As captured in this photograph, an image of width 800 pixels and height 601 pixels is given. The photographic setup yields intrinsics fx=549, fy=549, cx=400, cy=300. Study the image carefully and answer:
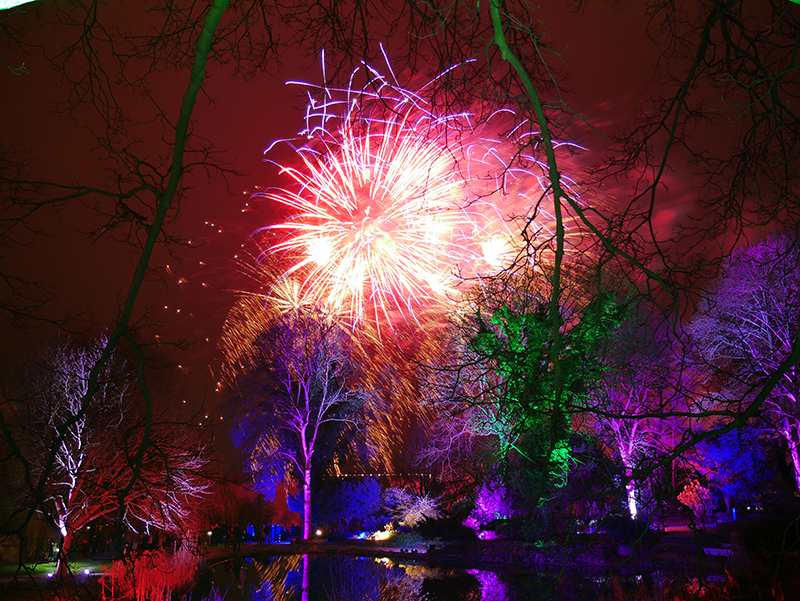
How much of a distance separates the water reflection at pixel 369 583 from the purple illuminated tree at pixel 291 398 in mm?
7284

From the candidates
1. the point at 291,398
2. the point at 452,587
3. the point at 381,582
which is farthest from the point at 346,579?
the point at 291,398

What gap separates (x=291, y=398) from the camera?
28234 mm

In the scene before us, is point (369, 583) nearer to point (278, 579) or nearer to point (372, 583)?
point (372, 583)


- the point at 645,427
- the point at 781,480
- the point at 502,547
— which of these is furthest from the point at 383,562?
the point at 781,480

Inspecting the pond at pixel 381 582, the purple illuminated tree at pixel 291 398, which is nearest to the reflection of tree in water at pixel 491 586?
the pond at pixel 381 582

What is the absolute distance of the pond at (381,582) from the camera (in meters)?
14.2

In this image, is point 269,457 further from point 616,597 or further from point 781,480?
point 781,480

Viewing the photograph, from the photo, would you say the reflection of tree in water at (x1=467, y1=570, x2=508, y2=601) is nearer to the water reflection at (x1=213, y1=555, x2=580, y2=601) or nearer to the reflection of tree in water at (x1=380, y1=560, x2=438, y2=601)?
the water reflection at (x1=213, y1=555, x2=580, y2=601)

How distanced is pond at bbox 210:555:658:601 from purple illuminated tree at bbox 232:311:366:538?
743 cm

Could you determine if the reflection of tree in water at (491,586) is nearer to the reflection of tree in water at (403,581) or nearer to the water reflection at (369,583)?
the water reflection at (369,583)

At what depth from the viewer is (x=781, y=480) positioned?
83.9 feet

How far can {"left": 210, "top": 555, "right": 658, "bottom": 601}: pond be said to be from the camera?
46.6ft

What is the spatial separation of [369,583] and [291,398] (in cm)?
1330

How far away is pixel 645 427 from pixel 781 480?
7510mm
